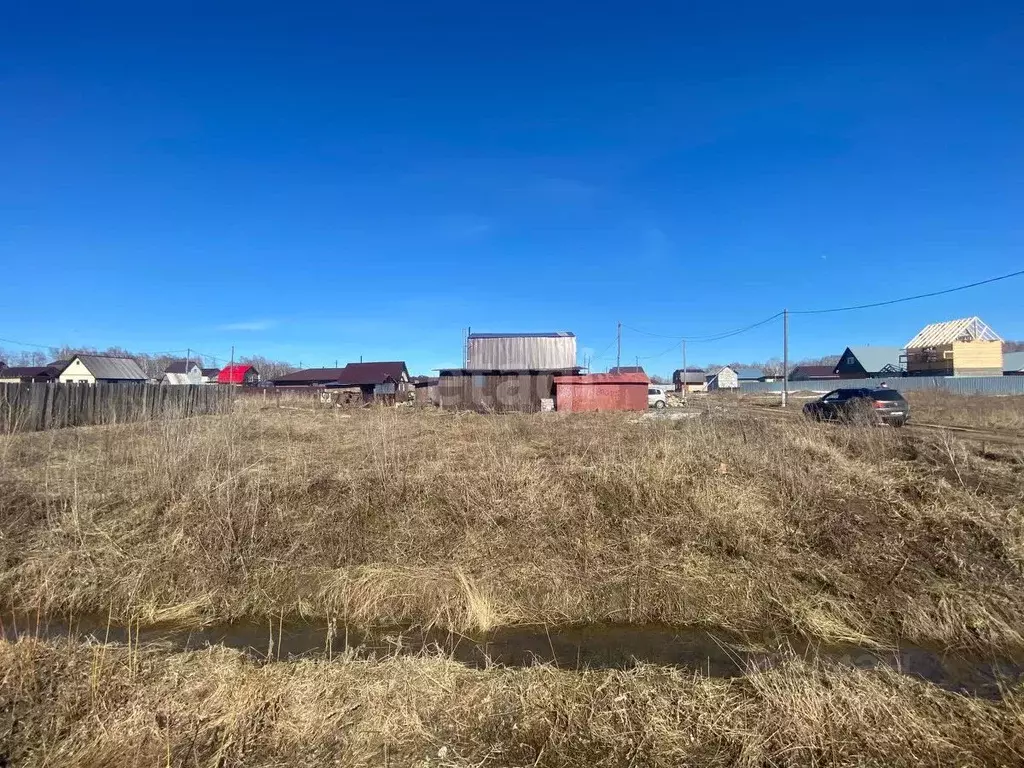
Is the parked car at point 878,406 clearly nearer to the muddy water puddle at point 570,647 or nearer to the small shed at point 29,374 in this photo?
the muddy water puddle at point 570,647

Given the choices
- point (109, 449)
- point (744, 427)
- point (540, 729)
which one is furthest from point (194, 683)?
point (744, 427)

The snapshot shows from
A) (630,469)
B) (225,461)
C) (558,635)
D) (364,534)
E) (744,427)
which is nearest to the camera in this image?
(558,635)

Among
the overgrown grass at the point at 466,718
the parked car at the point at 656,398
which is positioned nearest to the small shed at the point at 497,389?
the parked car at the point at 656,398

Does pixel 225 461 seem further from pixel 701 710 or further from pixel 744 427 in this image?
pixel 744 427

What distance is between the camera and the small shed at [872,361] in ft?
186

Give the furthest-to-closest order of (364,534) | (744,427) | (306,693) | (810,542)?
(744,427)
(364,534)
(810,542)
(306,693)

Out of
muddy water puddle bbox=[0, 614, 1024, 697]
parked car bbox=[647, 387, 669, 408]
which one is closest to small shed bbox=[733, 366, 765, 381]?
parked car bbox=[647, 387, 669, 408]

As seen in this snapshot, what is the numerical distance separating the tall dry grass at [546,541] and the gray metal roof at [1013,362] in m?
66.3

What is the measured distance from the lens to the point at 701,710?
134 inches

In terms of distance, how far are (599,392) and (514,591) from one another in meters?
23.6

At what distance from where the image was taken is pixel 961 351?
47719 millimetres

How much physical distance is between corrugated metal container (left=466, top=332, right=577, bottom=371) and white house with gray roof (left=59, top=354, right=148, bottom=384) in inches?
1651

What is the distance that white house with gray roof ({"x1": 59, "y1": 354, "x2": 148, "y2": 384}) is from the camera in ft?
173

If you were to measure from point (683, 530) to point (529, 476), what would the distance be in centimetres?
263
